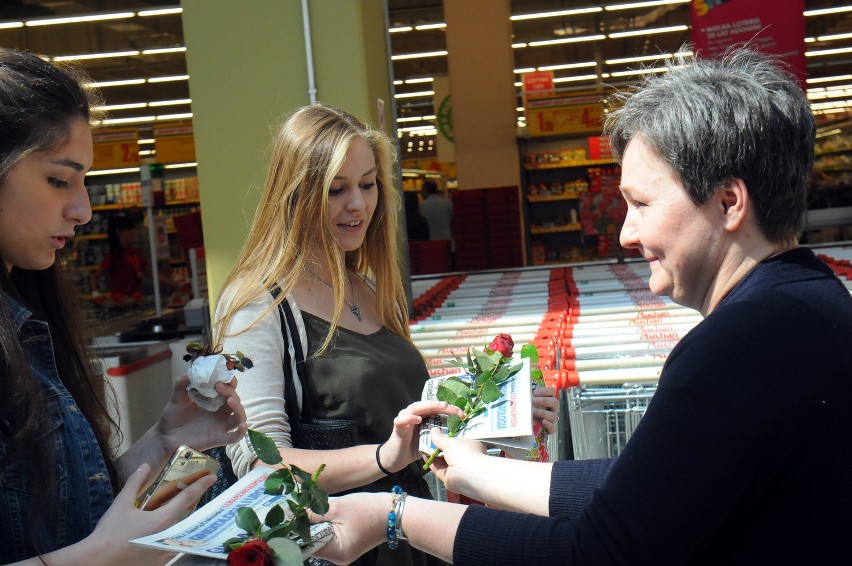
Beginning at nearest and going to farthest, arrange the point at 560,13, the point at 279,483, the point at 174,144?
the point at 279,483
the point at 174,144
the point at 560,13

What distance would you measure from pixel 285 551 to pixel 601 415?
1690 mm

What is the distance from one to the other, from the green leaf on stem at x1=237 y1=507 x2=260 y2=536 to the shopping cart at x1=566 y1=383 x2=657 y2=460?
4.89 feet

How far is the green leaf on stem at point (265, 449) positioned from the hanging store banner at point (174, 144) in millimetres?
12456

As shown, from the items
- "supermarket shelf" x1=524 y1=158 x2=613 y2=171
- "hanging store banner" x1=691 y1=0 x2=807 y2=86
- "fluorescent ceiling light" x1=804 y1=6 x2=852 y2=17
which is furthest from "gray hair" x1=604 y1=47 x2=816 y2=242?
"fluorescent ceiling light" x1=804 y1=6 x2=852 y2=17

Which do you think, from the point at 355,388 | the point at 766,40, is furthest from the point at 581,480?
the point at 766,40

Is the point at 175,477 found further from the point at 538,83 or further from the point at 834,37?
the point at 834,37

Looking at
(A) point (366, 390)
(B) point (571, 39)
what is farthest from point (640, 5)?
(A) point (366, 390)

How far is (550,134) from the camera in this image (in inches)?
508

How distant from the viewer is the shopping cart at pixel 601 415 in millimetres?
2740

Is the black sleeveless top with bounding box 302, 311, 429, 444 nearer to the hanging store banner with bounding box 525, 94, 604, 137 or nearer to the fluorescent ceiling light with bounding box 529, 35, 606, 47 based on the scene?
the hanging store banner with bounding box 525, 94, 604, 137

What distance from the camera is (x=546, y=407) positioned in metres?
2.18

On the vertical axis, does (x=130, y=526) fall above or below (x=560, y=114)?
below

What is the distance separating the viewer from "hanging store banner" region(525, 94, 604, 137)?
41.5ft

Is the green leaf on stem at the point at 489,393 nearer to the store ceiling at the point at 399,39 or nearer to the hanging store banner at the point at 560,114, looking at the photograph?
the store ceiling at the point at 399,39
